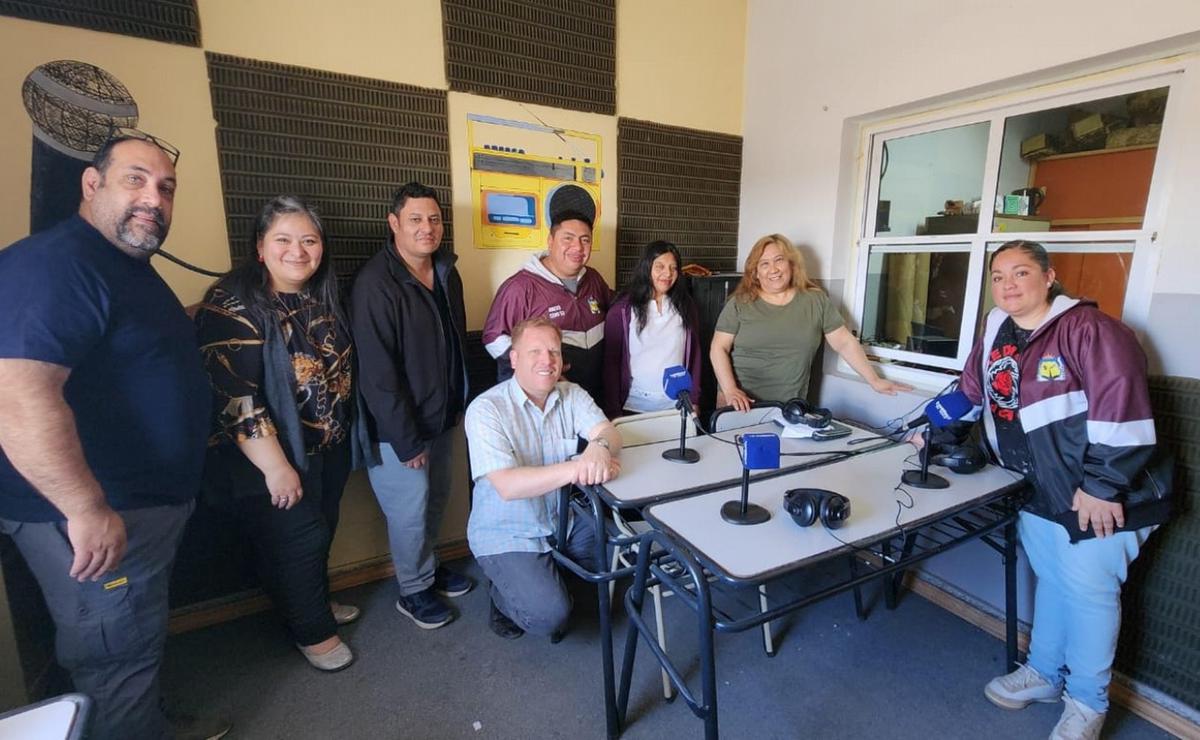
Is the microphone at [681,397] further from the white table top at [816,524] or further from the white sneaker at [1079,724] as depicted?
the white sneaker at [1079,724]

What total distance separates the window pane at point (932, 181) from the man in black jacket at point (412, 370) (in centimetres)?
211

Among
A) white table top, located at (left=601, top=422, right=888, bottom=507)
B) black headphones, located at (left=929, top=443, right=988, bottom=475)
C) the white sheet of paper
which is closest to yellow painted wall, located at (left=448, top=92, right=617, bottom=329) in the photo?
white table top, located at (left=601, top=422, right=888, bottom=507)

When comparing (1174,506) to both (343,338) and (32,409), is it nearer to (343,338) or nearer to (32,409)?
(343,338)

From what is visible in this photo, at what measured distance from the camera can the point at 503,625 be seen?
2242mm

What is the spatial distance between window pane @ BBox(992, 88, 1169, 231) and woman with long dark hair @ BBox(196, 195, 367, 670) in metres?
2.67

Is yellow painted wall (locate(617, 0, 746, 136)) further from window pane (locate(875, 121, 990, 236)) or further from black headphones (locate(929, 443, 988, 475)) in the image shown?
black headphones (locate(929, 443, 988, 475))

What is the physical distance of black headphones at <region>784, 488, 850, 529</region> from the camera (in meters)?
1.39

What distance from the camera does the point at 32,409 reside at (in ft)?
3.73

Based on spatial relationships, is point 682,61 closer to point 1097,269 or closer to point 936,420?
point 1097,269

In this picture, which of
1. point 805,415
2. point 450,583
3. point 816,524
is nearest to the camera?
point 816,524

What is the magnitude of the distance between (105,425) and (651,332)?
6.16 ft

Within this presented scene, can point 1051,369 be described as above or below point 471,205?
below

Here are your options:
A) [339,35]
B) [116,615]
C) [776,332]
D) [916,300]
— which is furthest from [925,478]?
[339,35]

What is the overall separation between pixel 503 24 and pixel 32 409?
2255 mm
